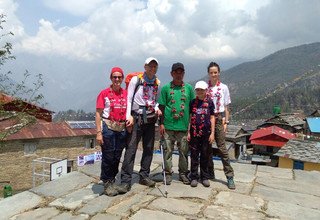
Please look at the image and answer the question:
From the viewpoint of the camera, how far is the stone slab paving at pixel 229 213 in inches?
→ 174

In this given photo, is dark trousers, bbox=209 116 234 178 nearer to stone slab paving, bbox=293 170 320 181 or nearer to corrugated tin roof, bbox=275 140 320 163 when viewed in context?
stone slab paving, bbox=293 170 320 181

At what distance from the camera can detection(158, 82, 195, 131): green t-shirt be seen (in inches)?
213

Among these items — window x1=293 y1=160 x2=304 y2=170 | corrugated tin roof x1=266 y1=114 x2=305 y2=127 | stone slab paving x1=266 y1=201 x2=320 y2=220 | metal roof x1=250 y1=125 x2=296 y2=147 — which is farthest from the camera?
corrugated tin roof x1=266 y1=114 x2=305 y2=127

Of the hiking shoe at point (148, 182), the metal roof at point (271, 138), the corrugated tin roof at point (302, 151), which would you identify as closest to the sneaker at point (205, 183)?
the hiking shoe at point (148, 182)

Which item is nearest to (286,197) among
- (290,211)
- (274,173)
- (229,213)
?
(290,211)

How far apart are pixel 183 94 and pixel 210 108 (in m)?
0.52

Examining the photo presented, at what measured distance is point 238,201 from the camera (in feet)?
16.5

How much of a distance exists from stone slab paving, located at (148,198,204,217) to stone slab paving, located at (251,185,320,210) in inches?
52.0

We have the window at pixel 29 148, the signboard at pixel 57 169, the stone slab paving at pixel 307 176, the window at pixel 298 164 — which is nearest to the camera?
the stone slab paving at pixel 307 176

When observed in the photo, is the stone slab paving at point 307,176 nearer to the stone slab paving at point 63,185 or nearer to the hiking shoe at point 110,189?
the hiking shoe at point 110,189

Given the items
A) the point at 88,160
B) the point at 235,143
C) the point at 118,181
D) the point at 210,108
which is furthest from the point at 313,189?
the point at 235,143

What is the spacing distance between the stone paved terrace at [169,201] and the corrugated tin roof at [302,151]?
58.8ft

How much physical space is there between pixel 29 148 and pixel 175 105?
23.6m

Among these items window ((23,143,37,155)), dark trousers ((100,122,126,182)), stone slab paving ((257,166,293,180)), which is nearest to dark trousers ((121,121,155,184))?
dark trousers ((100,122,126,182))
